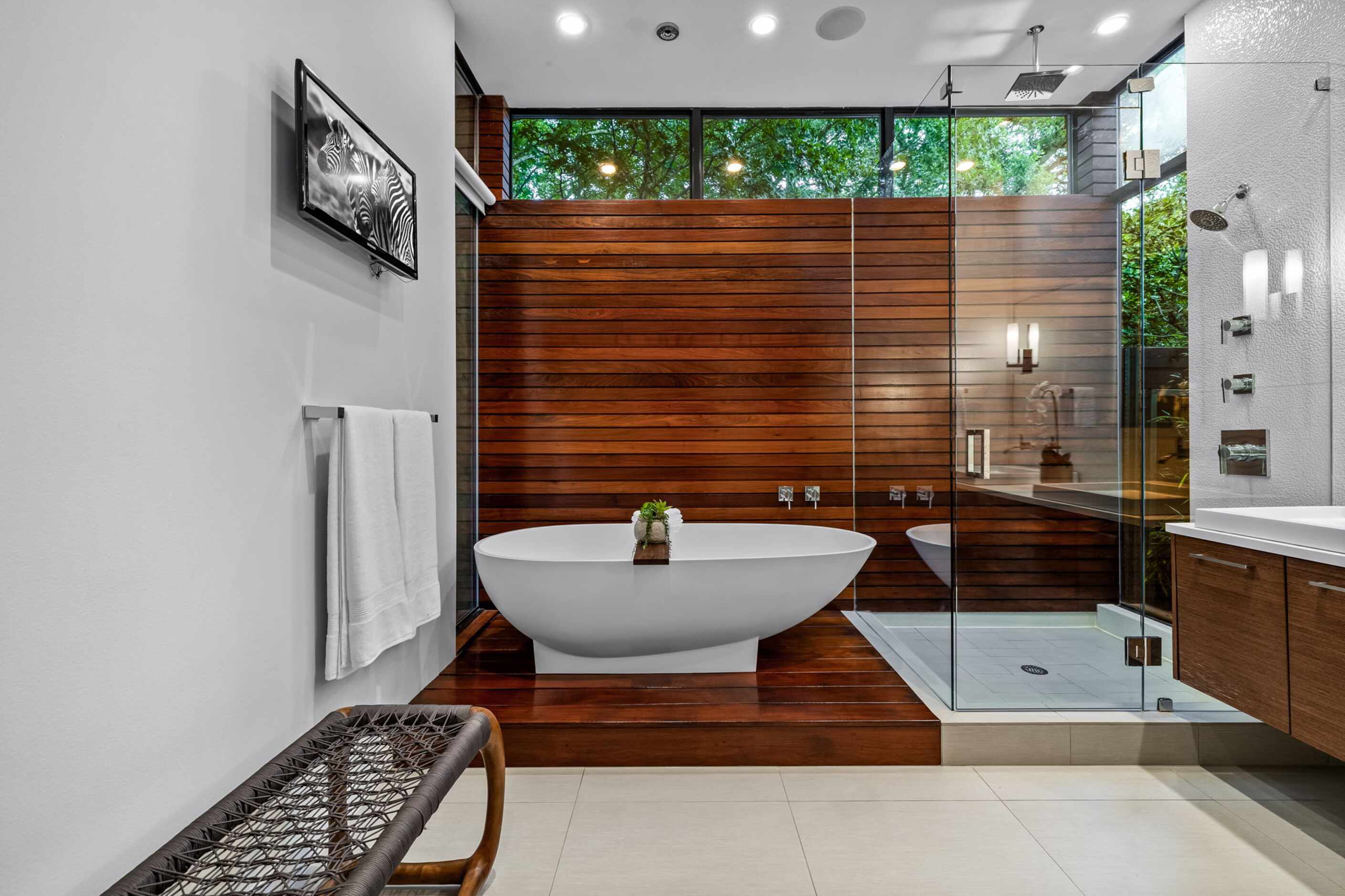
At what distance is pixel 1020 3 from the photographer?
3045 millimetres

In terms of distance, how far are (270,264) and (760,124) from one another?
3254 mm

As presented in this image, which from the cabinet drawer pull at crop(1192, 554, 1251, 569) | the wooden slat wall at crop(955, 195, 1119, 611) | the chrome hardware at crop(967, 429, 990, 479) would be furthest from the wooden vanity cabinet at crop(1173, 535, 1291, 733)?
the chrome hardware at crop(967, 429, 990, 479)

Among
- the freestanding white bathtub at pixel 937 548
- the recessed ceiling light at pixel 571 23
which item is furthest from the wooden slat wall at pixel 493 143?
the freestanding white bathtub at pixel 937 548

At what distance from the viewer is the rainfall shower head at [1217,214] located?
252cm

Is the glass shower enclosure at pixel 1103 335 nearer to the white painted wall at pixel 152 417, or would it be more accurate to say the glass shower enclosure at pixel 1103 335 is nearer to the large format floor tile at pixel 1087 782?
the large format floor tile at pixel 1087 782

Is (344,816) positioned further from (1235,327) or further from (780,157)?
(780,157)

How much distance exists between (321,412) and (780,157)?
3.27 meters

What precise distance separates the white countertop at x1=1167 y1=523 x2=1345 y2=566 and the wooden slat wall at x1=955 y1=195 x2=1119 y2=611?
0.85 feet

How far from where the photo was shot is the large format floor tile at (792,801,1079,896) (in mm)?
1732

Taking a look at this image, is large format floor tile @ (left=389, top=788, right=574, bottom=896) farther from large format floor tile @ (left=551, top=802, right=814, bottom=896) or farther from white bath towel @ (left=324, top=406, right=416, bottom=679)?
white bath towel @ (left=324, top=406, right=416, bottom=679)

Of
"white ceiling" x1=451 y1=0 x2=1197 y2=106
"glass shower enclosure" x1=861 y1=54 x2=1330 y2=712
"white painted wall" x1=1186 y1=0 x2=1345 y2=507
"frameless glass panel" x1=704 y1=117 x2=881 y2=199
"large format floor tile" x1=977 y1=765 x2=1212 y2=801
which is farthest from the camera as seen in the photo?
"frameless glass panel" x1=704 y1=117 x2=881 y2=199

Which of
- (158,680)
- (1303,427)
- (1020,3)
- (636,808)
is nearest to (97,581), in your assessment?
(158,680)

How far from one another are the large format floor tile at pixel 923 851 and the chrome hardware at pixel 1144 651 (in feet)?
2.87

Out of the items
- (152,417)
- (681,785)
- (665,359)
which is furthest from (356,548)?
(665,359)
